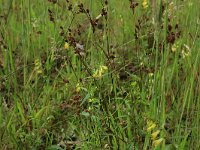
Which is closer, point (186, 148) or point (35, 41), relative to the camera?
point (186, 148)

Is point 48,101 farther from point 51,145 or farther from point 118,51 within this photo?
point 118,51

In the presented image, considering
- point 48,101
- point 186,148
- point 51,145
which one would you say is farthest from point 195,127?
point 48,101

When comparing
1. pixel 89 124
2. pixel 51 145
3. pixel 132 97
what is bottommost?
pixel 51 145

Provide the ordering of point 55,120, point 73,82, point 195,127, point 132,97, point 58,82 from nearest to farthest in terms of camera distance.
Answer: point 195,127 → point 132,97 → point 55,120 → point 73,82 → point 58,82

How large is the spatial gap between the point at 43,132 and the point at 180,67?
2.99 feet

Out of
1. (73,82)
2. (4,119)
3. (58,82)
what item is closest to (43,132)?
(4,119)

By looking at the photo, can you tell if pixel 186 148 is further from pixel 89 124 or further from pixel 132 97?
pixel 89 124

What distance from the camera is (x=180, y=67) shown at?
7.74 feet

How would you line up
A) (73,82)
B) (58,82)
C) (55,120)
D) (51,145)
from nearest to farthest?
(51,145), (55,120), (73,82), (58,82)

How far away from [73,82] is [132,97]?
0.55 metres

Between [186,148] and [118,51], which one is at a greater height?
[118,51]

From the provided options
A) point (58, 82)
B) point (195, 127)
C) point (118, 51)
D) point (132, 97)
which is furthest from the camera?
point (118, 51)

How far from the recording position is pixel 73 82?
228 cm

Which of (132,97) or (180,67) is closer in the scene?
(132,97)
